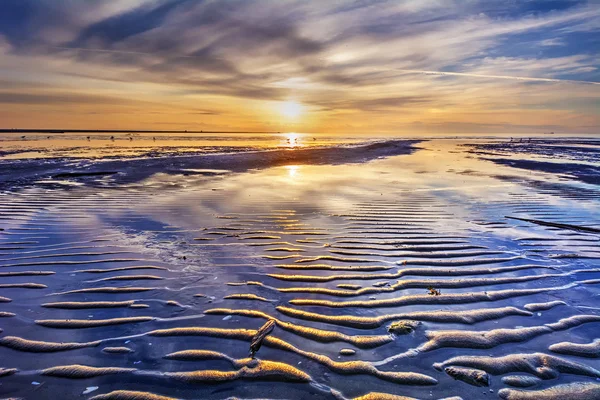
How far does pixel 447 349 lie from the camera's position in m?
3.45

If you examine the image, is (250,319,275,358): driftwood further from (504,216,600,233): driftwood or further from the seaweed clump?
(504,216,600,233): driftwood

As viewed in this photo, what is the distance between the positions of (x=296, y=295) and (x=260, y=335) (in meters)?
Answer: 1.06

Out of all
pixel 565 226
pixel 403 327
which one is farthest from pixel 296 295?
pixel 565 226

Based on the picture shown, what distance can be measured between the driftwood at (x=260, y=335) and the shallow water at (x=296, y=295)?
2.6 inches

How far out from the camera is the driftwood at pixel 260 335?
11.1ft

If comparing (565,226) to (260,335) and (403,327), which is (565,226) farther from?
(260,335)

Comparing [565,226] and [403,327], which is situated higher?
[565,226]

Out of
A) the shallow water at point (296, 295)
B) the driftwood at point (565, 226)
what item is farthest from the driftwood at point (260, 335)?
the driftwood at point (565, 226)

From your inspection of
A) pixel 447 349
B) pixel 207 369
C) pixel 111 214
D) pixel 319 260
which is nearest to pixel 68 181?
pixel 111 214

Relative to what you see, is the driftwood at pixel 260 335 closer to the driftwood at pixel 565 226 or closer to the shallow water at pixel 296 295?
the shallow water at pixel 296 295

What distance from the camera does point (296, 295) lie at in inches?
181

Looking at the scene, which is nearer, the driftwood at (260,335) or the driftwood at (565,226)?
the driftwood at (260,335)

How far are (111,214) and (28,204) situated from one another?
3148 millimetres

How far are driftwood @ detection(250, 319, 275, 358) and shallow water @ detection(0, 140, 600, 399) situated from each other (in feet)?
0.22
